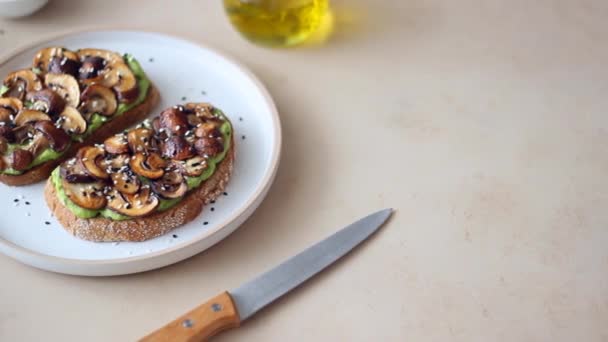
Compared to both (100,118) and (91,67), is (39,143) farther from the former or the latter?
(91,67)

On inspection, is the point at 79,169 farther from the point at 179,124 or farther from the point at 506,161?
the point at 506,161

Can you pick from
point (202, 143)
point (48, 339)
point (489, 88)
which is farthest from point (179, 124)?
point (489, 88)

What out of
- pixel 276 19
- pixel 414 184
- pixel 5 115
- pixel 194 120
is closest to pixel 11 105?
pixel 5 115

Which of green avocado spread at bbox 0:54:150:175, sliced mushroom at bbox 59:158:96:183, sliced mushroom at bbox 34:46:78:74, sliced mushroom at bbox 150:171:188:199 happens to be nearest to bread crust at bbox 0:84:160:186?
green avocado spread at bbox 0:54:150:175

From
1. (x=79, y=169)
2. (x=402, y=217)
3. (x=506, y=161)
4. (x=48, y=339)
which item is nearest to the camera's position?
(x=48, y=339)

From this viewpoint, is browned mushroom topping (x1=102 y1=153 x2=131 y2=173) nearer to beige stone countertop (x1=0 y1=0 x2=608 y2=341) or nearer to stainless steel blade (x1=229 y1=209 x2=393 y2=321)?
beige stone countertop (x1=0 y1=0 x2=608 y2=341)

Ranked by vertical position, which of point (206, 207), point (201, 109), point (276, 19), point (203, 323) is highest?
point (276, 19)
